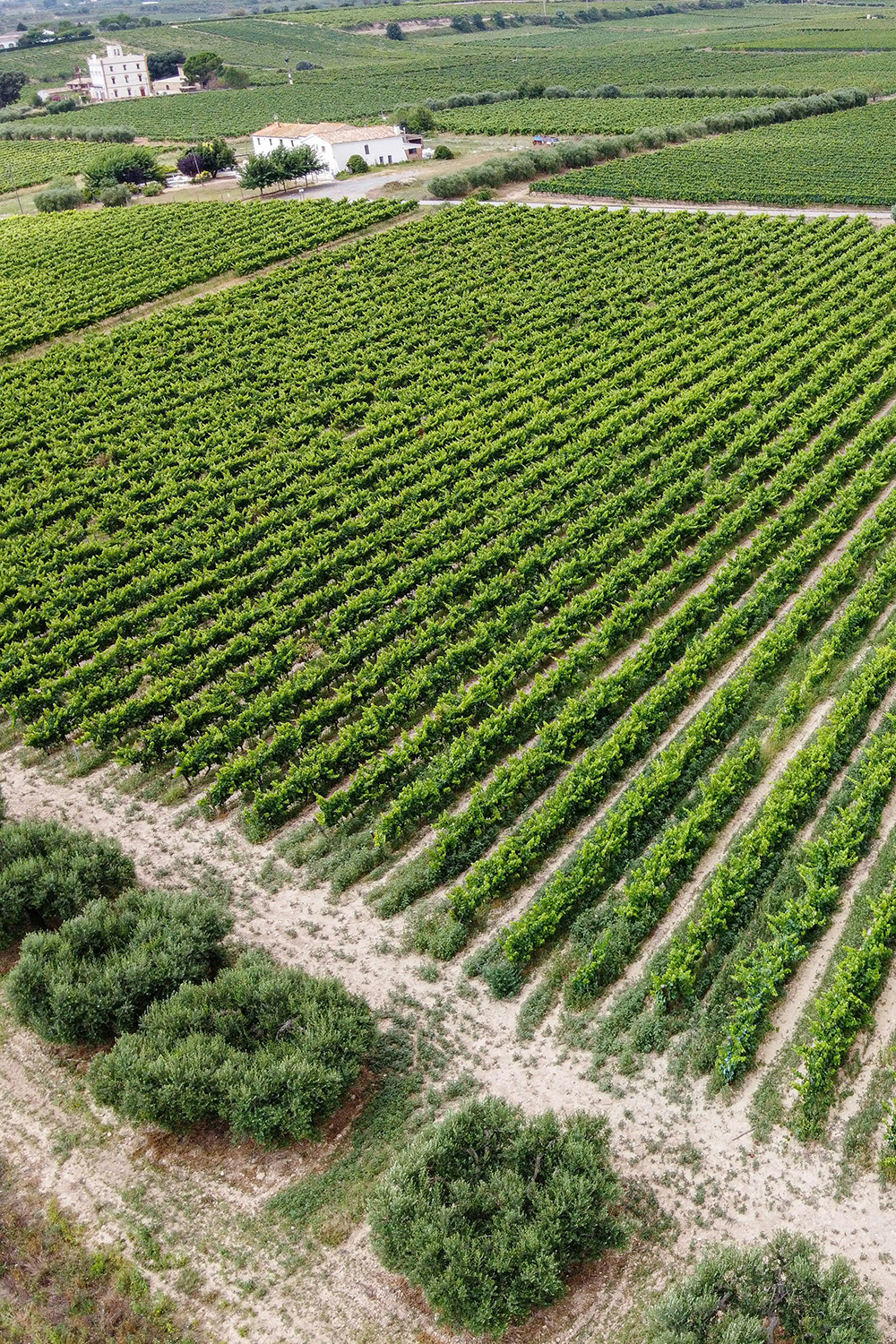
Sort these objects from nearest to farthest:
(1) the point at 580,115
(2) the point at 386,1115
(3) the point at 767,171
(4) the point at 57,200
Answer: (2) the point at 386,1115 → (3) the point at 767,171 → (4) the point at 57,200 → (1) the point at 580,115

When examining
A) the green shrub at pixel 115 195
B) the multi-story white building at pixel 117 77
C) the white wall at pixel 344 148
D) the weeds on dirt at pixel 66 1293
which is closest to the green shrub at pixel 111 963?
the weeds on dirt at pixel 66 1293

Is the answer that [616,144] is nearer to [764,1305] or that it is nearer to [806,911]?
[806,911]

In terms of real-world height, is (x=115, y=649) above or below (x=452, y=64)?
below

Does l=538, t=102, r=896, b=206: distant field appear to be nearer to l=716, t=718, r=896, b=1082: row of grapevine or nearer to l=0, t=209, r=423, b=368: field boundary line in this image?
l=0, t=209, r=423, b=368: field boundary line

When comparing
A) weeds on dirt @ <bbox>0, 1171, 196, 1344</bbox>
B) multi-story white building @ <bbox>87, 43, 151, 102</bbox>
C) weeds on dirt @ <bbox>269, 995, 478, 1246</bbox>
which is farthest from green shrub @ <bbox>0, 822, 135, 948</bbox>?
multi-story white building @ <bbox>87, 43, 151, 102</bbox>

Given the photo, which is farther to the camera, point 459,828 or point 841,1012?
point 459,828

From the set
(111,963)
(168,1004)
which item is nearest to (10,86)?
(111,963)
